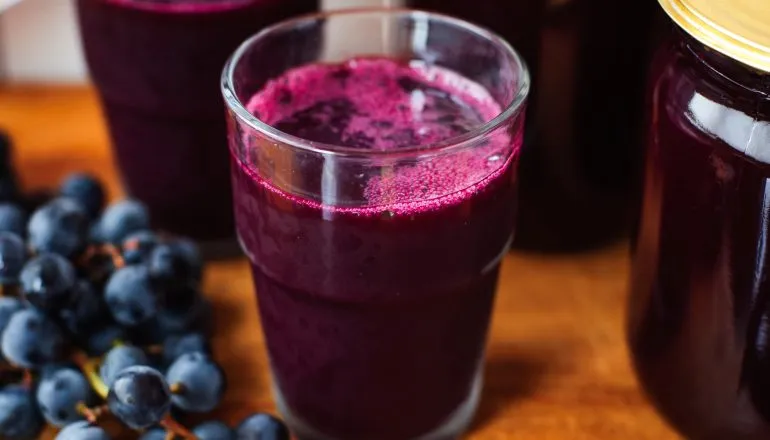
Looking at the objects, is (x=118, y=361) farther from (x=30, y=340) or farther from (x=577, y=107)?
(x=577, y=107)

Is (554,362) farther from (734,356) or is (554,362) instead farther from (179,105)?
(179,105)

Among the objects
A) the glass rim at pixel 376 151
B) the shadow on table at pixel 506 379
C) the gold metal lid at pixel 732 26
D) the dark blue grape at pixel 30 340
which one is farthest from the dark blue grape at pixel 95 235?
the gold metal lid at pixel 732 26

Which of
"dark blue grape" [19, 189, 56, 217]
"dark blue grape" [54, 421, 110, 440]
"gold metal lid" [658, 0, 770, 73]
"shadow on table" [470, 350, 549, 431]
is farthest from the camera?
"dark blue grape" [19, 189, 56, 217]

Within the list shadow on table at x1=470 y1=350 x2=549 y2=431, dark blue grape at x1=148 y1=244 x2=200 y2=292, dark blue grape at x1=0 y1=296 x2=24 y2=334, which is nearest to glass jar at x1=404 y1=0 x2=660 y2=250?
shadow on table at x1=470 y1=350 x2=549 y2=431

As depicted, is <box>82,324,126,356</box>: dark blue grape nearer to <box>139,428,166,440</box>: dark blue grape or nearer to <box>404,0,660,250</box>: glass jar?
<box>139,428,166,440</box>: dark blue grape

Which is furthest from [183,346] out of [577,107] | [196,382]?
[577,107]

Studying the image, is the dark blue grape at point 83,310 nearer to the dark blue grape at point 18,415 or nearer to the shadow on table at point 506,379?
the dark blue grape at point 18,415
